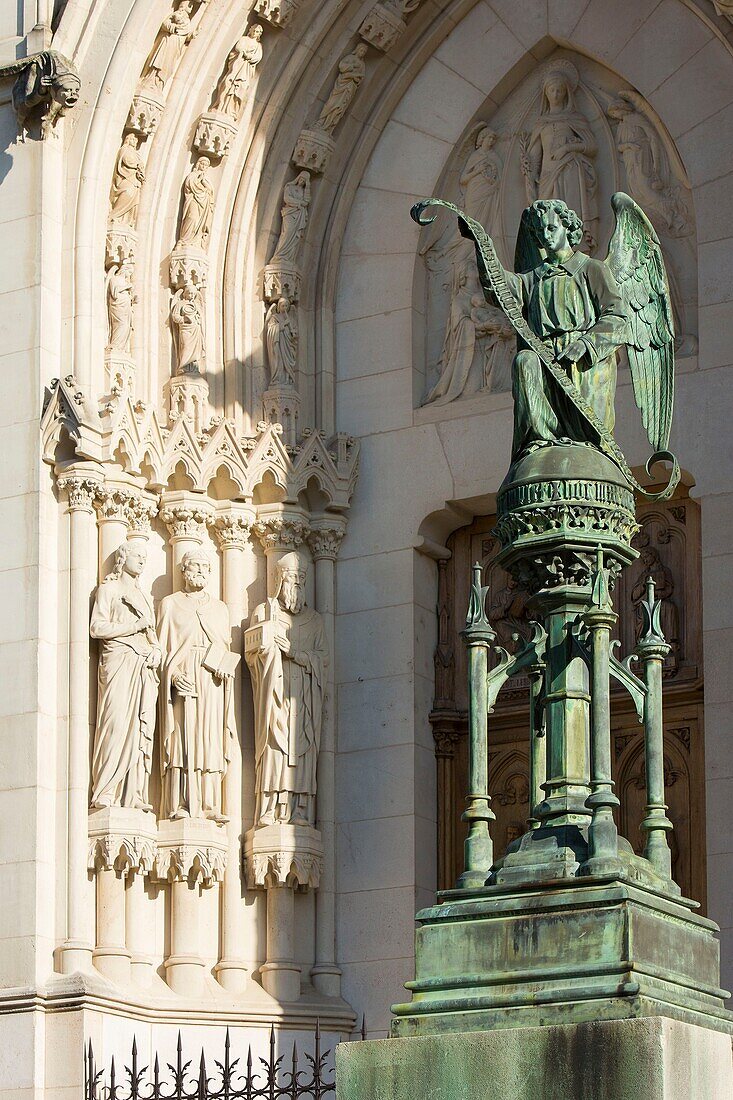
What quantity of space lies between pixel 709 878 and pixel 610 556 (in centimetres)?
520

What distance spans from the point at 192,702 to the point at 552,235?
19.6 ft

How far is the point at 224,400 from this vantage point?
16141mm

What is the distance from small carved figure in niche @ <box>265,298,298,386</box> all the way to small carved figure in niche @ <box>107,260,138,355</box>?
41.7 inches

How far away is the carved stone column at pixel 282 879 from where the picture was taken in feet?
49.7

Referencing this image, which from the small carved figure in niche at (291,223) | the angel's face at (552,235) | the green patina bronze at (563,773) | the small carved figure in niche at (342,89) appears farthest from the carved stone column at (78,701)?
the angel's face at (552,235)

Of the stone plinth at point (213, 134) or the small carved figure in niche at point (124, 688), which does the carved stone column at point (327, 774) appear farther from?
the stone plinth at point (213, 134)

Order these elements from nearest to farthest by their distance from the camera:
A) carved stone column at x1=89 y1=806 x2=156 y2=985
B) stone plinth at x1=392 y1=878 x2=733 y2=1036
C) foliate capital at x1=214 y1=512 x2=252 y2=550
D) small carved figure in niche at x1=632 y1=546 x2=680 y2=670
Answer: stone plinth at x1=392 y1=878 x2=733 y2=1036 < carved stone column at x1=89 y1=806 x2=156 y2=985 < small carved figure in niche at x1=632 y1=546 x2=680 y2=670 < foliate capital at x1=214 y1=512 x2=252 y2=550

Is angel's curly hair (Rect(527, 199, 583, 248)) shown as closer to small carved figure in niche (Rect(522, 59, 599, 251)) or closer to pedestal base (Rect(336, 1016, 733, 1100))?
pedestal base (Rect(336, 1016, 733, 1100))

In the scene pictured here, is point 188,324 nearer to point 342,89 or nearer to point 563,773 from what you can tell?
point 342,89

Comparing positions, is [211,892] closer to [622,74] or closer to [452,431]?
[452,431]

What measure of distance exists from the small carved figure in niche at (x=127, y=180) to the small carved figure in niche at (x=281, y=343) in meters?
1.20

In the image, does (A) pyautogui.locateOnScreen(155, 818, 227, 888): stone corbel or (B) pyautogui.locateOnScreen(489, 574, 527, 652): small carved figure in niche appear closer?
(A) pyautogui.locateOnScreen(155, 818, 227, 888): stone corbel

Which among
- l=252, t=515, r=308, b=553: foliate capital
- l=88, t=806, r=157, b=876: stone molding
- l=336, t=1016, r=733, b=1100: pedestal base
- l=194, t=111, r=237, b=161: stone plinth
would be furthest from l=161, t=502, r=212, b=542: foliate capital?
l=336, t=1016, r=733, b=1100: pedestal base

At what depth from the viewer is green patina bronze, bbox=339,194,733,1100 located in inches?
343
